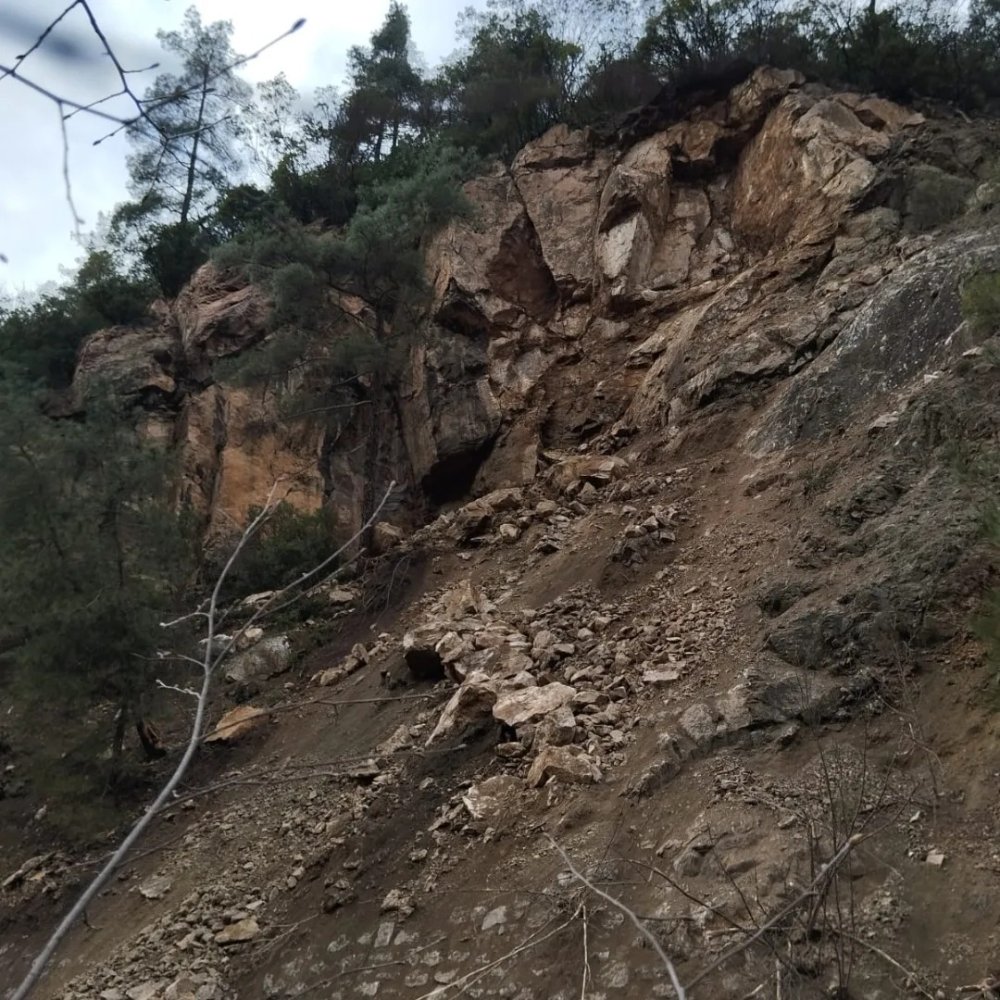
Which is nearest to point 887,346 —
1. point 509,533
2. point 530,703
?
point 509,533

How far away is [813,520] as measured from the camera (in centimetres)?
748

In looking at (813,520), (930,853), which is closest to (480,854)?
(930,853)

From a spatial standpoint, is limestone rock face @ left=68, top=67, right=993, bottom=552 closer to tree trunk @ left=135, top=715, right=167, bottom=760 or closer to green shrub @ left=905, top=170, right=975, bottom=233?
green shrub @ left=905, top=170, right=975, bottom=233

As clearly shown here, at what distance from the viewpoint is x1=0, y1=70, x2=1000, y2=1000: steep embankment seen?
414 cm

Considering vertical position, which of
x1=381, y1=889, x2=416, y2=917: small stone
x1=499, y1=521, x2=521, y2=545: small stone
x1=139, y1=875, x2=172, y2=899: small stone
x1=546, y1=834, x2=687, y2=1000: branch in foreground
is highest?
x1=546, y1=834, x2=687, y2=1000: branch in foreground

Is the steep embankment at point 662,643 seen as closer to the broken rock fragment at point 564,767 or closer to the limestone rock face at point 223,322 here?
the broken rock fragment at point 564,767

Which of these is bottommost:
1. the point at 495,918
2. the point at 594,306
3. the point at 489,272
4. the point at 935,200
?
the point at 495,918

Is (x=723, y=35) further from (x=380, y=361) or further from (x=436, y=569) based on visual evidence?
(x=436, y=569)

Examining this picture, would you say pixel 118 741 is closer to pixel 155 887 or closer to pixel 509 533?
pixel 155 887

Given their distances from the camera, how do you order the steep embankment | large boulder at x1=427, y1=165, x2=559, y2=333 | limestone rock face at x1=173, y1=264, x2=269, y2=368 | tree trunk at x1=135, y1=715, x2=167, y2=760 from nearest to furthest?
the steep embankment
tree trunk at x1=135, y1=715, x2=167, y2=760
large boulder at x1=427, y1=165, x2=559, y2=333
limestone rock face at x1=173, y1=264, x2=269, y2=368

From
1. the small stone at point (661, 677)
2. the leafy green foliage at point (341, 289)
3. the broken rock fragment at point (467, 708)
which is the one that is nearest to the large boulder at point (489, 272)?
the leafy green foliage at point (341, 289)

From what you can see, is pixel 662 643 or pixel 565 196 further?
→ pixel 565 196

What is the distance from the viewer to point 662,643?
22.9 ft

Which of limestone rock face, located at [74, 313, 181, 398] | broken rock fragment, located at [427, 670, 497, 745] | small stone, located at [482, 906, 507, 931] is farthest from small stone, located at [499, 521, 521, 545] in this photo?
limestone rock face, located at [74, 313, 181, 398]
